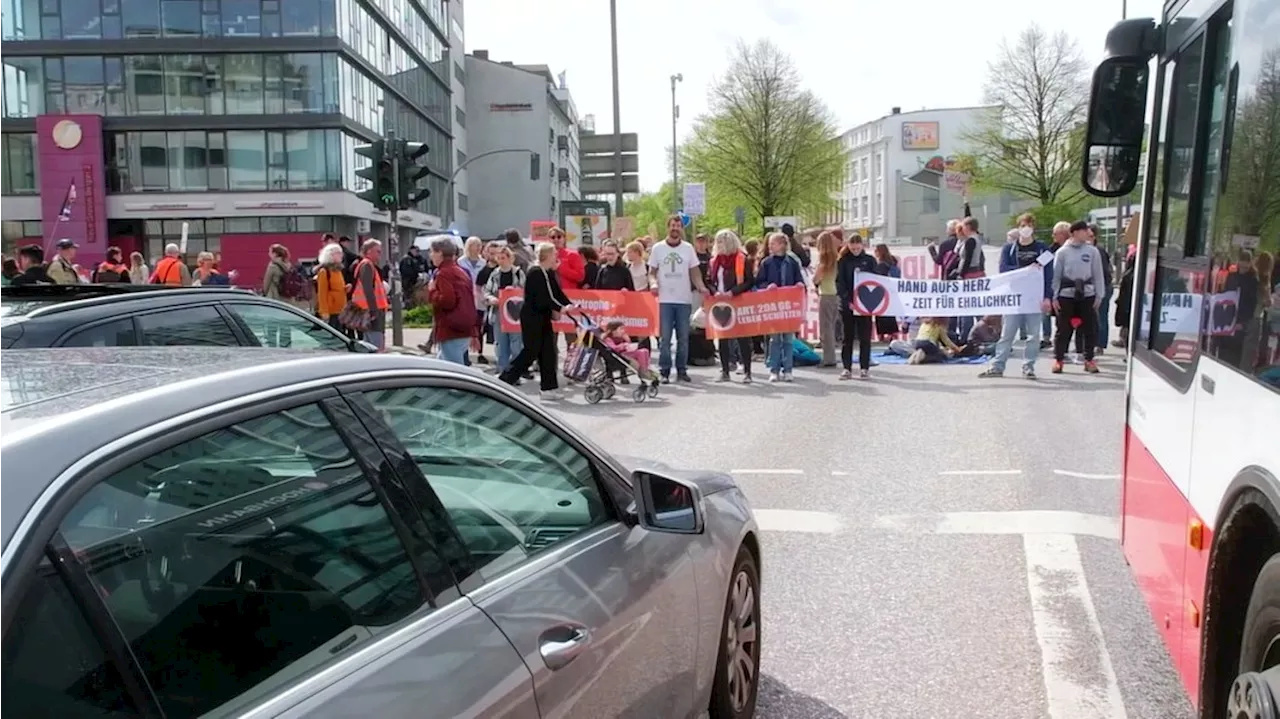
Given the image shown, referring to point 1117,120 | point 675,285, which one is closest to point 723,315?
point 675,285

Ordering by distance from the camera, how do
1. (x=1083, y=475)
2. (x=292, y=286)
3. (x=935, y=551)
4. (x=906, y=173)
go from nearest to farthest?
(x=935, y=551)
(x=1083, y=475)
(x=292, y=286)
(x=906, y=173)

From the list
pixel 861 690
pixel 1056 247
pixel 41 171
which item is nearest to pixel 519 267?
pixel 1056 247

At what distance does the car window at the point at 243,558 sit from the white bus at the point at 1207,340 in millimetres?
1914

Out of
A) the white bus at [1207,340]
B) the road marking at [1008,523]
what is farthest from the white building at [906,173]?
the white bus at [1207,340]

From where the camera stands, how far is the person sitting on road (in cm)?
1742

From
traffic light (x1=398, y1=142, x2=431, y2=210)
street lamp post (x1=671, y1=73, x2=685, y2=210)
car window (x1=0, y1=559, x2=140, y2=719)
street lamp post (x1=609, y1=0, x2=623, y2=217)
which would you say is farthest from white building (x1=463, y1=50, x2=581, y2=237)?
car window (x1=0, y1=559, x2=140, y2=719)

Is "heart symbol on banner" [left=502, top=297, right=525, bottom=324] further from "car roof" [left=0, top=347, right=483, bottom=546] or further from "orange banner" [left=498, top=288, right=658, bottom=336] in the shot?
"car roof" [left=0, top=347, right=483, bottom=546]

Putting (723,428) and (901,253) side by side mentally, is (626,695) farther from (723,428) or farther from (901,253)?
(901,253)

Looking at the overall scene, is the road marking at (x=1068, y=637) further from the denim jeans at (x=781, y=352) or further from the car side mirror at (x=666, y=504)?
the denim jeans at (x=781, y=352)

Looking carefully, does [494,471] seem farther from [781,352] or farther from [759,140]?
[759,140]

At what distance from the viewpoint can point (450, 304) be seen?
13555 millimetres

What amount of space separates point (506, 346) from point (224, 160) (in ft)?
136

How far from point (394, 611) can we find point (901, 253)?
1906 cm

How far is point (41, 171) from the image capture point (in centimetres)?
5294
